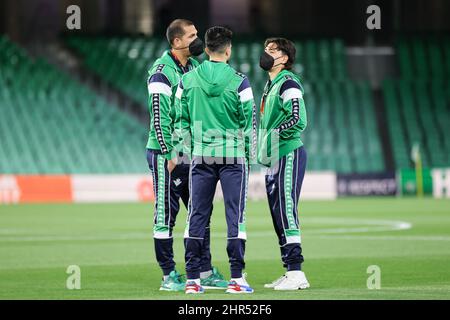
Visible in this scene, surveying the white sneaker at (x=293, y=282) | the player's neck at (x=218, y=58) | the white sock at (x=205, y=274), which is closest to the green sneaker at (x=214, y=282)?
the white sock at (x=205, y=274)

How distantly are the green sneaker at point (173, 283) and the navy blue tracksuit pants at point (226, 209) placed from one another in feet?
1.79

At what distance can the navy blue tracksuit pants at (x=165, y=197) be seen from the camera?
11.1 metres

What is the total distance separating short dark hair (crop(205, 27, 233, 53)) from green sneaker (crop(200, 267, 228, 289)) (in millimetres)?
2555

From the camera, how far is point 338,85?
147ft

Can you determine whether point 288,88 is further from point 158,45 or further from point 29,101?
point 158,45

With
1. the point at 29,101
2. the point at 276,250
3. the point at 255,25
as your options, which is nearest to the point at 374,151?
the point at 255,25

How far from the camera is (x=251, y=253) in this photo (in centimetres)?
1573

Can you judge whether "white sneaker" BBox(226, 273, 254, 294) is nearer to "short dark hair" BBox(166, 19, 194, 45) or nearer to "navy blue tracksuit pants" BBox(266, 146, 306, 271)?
"navy blue tracksuit pants" BBox(266, 146, 306, 271)

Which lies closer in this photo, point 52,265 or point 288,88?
point 288,88

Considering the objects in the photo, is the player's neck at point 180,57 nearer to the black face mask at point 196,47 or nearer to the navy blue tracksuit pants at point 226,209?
the black face mask at point 196,47

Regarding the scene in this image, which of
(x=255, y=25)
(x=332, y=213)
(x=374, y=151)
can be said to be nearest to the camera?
(x=332, y=213)

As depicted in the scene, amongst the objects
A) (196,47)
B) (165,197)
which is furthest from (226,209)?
(196,47)

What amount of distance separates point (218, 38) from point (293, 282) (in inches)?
106
